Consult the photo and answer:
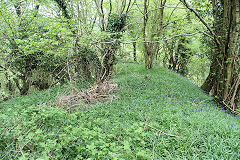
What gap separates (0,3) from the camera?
694 cm

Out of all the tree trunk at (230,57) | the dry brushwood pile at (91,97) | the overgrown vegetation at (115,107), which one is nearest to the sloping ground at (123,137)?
the overgrown vegetation at (115,107)

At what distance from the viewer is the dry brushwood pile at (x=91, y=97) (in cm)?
491

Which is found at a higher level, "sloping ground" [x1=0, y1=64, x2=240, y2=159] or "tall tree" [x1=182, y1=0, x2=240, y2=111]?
"tall tree" [x1=182, y1=0, x2=240, y2=111]

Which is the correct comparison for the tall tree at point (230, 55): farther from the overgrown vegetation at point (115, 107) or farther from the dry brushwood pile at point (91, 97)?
the dry brushwood pile at point (91, 97)

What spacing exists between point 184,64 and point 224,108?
13.4m

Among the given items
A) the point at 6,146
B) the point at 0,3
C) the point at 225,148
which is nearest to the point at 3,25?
the point at 0,3

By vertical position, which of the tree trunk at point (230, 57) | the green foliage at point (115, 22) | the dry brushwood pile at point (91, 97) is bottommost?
the dry brushwood pile at point (91, 97)

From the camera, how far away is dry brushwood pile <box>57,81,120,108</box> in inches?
193

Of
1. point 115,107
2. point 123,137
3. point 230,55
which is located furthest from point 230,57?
point 123,137

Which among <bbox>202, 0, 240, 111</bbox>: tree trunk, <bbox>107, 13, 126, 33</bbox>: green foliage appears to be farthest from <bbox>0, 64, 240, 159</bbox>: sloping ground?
<bbox>107, 13, 126, 33</bbox>: green foliage

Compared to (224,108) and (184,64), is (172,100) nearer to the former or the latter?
(224,108)

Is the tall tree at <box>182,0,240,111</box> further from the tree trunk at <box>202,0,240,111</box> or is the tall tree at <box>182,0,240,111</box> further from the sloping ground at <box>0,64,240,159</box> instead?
the sloping ground at <box>0,64,240,159</box>

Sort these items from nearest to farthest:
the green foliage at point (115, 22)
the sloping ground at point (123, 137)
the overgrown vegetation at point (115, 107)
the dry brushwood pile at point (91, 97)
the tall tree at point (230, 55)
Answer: the sloping ground at point (123, 137)
the overgrown vegetation at point (115, 107)
the tall tree at point (230, 55)
the dry brushwood pile at point (91, 97)
the green foliage at point (115, 22)

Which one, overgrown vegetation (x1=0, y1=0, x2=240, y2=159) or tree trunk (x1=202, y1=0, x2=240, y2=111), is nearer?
overgrown vegetation (x1=0, y1=0, x2=240, y2=159)
